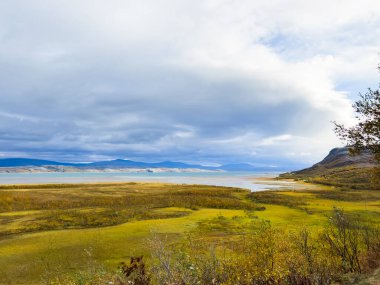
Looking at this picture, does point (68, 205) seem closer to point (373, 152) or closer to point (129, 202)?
point (129, 202)

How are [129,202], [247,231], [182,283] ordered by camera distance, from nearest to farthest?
[182,283], [247,231], [129,202]

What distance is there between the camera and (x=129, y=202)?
5519 cm

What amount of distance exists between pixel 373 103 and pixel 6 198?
50849 mm

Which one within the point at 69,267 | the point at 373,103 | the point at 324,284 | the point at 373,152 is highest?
the point at 373,103

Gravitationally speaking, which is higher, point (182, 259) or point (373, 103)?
point (373, 103)

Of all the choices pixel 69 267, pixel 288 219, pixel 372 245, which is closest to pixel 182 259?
pixel 69 267

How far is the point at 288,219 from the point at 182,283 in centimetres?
2764

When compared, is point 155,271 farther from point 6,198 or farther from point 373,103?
point 6,198

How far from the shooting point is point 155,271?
1207cm

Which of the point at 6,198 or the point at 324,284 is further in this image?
the point at 6,198

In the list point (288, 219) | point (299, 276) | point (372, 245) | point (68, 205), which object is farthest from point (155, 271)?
point (68, 205)

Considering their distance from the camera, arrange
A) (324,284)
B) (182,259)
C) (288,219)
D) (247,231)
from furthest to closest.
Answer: (288,219) → (247,231) → (182,259) → (324,284)

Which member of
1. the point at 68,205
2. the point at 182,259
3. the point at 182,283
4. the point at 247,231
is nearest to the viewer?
the point at 182,283

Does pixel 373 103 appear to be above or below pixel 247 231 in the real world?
above
